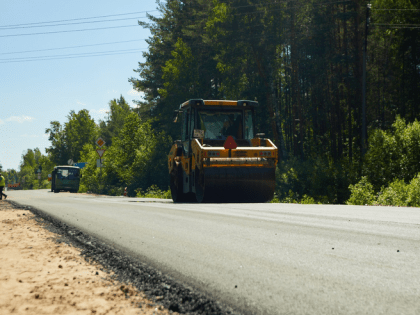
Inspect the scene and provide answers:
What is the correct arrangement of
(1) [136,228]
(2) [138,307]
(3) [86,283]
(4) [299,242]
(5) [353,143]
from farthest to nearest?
(5) [353,143], (1) [136,228], (4) [299,242], (3) [86,283], (2) [138,307]

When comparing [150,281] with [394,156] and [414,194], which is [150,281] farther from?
[394,156]

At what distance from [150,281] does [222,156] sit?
11124mm

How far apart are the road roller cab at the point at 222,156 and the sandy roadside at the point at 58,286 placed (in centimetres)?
890

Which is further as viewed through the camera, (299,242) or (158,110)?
(158,110)

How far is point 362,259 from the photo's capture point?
504 cm

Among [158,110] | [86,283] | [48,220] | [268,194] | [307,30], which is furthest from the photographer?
[158,110]

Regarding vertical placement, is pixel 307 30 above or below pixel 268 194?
above

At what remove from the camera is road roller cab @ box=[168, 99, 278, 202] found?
15.4 m

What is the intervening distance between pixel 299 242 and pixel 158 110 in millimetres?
44428

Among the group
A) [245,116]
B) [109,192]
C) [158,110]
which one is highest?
[158,110]

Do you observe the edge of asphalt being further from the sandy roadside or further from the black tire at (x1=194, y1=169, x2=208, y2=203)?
the black tire at (x1=194, y1=169, x2=208, y2=203)

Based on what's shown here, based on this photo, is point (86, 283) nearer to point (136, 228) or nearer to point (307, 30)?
point (136, 228)

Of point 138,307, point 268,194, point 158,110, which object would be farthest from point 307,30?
point 138,307

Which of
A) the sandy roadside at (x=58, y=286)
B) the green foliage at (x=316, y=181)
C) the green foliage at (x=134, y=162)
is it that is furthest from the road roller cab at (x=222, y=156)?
the green foliage at (x=134, y=162)
